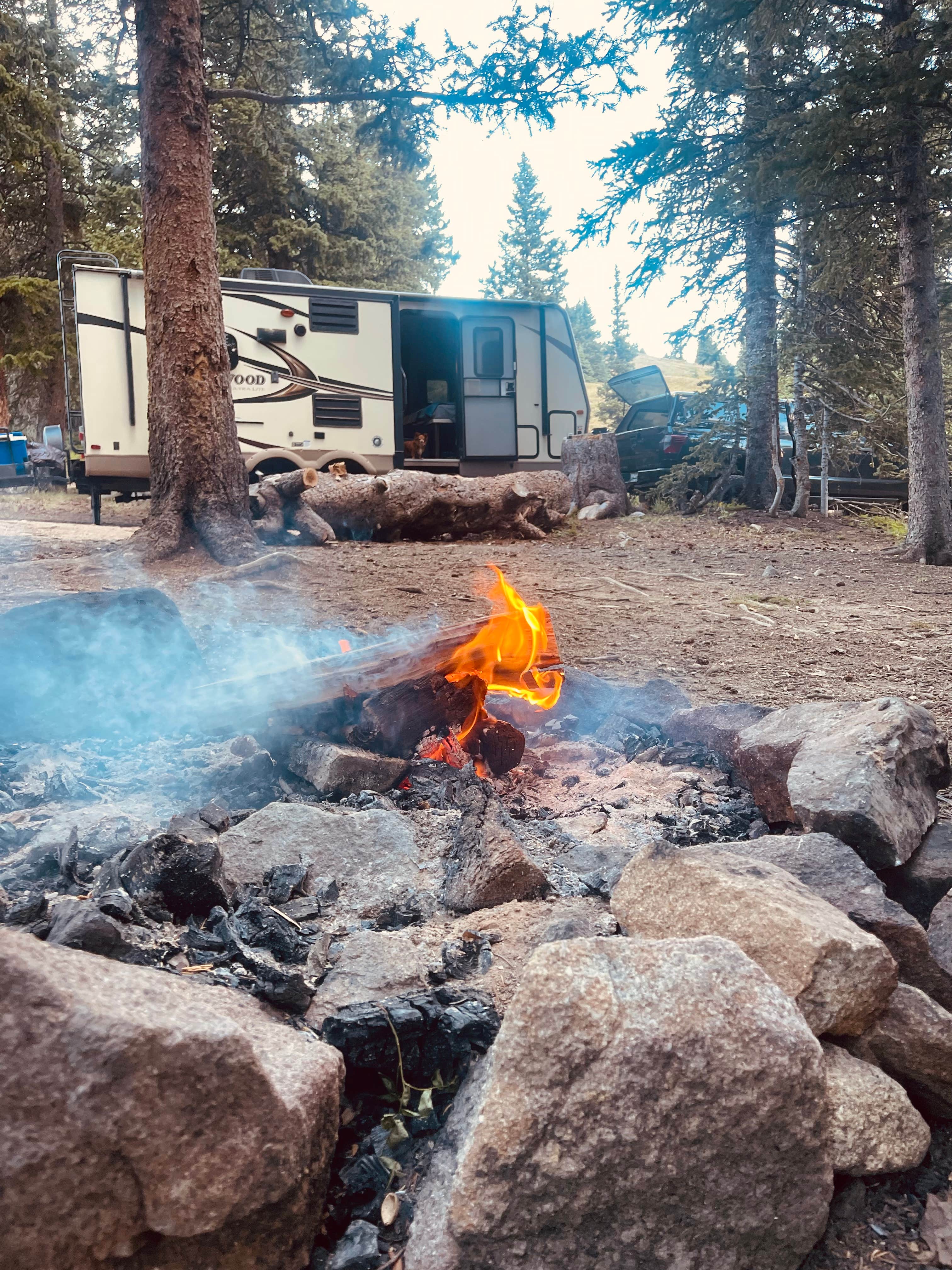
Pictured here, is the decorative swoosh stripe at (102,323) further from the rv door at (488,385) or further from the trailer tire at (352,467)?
the rv door at (488,385)

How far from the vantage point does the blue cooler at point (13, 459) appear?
60.8 ft

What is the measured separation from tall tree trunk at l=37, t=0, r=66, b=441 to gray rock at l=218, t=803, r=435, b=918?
20.4 m

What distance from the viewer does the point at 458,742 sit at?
3545 millimetres

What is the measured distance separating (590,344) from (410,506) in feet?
244

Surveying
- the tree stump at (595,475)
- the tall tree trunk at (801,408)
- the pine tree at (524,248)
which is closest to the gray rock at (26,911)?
the tree stump at (595,475)

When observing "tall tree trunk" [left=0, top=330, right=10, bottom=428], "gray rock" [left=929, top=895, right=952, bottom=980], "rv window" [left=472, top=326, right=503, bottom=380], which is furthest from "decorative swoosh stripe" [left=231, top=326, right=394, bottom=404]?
"gray rock" [left=929, top=895, right=952, bottom=980]

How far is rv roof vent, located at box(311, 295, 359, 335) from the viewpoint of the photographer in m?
12.9

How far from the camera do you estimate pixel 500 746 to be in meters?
3.50

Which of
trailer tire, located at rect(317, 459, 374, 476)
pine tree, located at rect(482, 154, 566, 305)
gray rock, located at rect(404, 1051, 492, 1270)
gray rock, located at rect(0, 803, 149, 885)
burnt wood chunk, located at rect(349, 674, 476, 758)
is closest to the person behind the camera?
gray rock, located at rect(404, 1051, 492, 1270)

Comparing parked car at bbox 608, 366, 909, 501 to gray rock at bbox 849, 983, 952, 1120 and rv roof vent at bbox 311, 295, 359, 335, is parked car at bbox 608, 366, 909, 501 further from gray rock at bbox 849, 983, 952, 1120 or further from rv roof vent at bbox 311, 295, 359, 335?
gray rock at bbox 849, 983, 952, 1120

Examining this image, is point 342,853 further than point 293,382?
No

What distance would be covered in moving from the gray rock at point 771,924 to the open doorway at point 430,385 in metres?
12.2

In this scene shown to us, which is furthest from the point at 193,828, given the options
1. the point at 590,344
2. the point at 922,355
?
the point at 590,344

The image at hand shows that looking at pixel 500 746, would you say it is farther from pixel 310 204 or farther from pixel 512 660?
pixel 310 204
